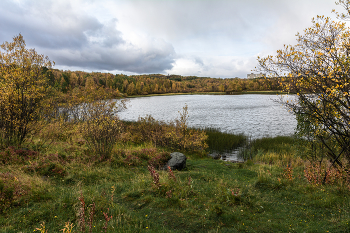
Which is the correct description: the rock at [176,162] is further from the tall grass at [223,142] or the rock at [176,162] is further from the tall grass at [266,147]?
the tall grass at [223,142]

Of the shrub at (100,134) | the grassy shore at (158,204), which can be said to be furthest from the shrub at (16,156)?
the shrub at (100,134)

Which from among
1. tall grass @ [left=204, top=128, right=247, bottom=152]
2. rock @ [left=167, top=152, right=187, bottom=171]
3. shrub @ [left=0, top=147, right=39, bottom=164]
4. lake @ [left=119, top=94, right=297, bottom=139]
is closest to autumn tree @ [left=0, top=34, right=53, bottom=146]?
shrub @ [left=0, top=147, right=39, bottom=164]

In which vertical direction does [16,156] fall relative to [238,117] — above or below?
above

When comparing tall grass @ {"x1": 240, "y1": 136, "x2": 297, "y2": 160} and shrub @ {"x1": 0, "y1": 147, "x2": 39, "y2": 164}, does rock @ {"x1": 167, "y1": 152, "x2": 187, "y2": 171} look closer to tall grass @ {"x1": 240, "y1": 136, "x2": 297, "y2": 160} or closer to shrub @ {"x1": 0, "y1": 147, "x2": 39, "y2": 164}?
shrub @ {"x1": 0, "y1": 147, "x2": 39, "y2": 164}

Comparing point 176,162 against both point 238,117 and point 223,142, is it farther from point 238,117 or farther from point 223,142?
point 238,117

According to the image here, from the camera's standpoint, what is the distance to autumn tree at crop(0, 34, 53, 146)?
9.15 meters

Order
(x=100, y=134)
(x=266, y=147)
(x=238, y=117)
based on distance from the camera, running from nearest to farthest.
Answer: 1. (x=100, y=134)
2. (x=266, y=147)
3. (x=238, y=117)

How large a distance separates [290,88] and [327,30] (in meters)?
2.49

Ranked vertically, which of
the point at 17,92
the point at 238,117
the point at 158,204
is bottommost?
the point at 238,117

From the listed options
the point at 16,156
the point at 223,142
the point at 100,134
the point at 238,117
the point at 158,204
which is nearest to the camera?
the point at 158,204

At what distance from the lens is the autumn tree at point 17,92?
915cm

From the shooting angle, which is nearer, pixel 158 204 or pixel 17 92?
pixel 158 204

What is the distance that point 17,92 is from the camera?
9383 millimetres

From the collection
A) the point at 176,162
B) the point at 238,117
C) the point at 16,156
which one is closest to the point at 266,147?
the point at 176,162
